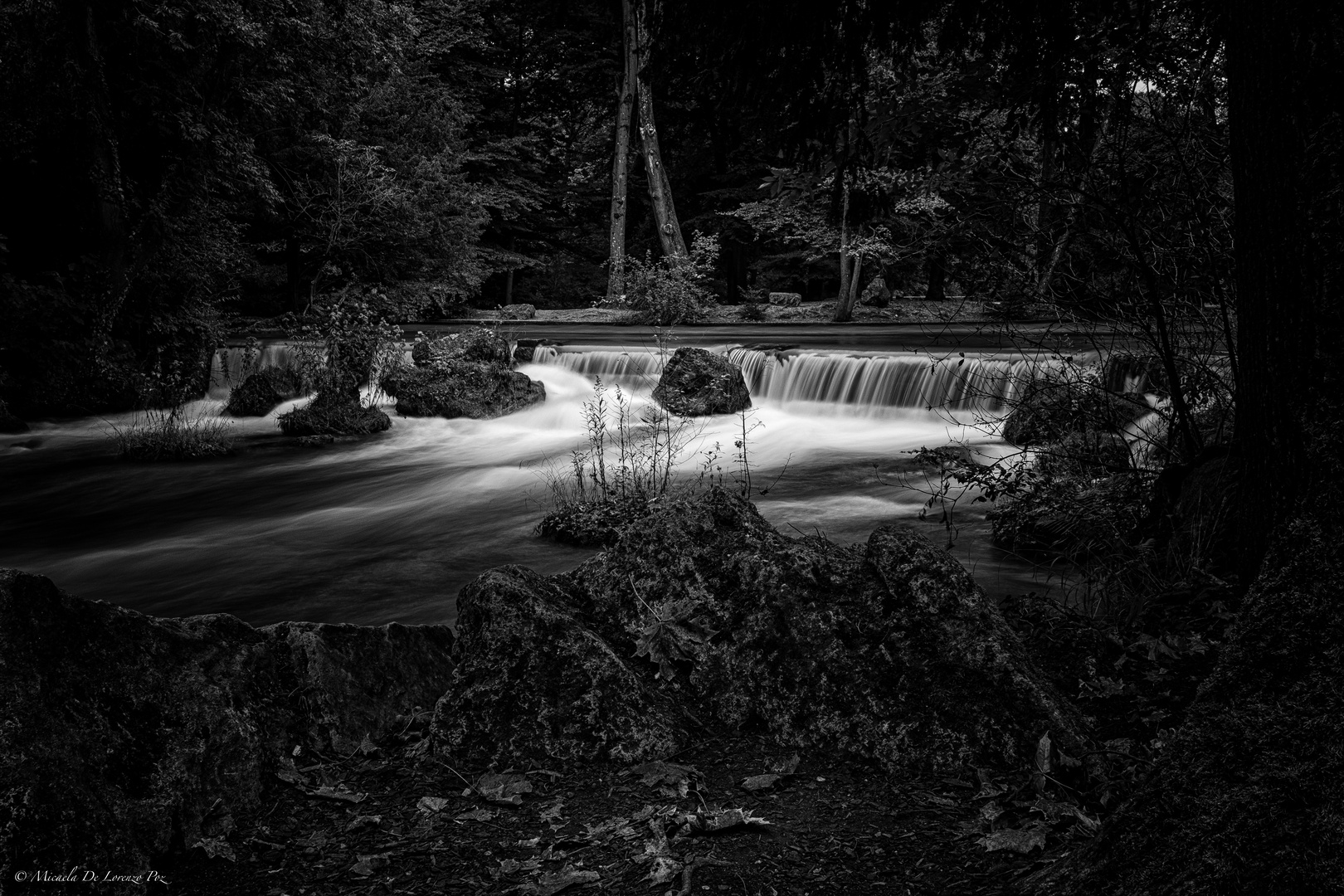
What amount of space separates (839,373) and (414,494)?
24.8ft

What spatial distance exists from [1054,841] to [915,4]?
4146 millimetres

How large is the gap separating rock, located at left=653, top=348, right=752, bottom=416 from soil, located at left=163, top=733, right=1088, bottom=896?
11.9 meters

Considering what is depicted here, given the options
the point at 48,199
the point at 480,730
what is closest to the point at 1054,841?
the point at 480,730

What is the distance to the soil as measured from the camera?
2.33 meters

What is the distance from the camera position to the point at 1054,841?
2.32 metres

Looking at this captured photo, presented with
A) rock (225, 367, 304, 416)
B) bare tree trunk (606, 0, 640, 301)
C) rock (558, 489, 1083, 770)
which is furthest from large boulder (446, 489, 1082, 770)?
bare tree trunk (606, 0, 640, 301)

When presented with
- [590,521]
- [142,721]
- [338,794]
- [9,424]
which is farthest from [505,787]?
[9,424]

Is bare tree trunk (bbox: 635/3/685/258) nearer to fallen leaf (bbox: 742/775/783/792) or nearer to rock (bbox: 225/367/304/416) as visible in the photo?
rock (bbox: 225/367/304/416)

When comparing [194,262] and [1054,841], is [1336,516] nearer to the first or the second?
[1054,841]

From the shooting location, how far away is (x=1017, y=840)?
2330 millimetres

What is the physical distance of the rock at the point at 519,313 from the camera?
1198 inches

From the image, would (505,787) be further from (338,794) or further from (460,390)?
(460,390)

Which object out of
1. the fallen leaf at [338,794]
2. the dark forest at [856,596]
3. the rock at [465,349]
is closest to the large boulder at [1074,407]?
the dark forest at [856,596]

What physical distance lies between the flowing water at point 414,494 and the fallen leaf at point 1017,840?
2959 mm
